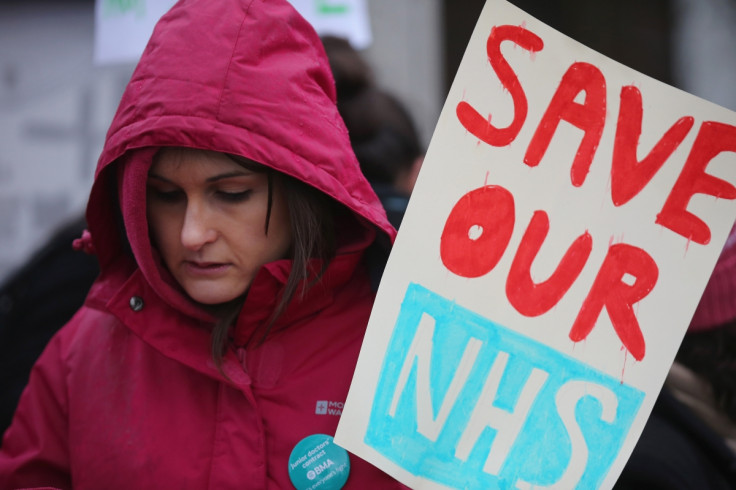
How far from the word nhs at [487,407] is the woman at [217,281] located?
5.9 inches

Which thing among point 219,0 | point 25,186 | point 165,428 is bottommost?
point 25,186

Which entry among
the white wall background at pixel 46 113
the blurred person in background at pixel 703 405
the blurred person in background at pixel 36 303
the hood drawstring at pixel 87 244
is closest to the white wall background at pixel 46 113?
the white wall background at pixel 46 113

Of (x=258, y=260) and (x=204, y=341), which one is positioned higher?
(x=258, y=260)

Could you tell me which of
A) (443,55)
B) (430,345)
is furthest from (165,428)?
(443,55)

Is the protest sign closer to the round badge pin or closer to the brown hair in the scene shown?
the round badge pin

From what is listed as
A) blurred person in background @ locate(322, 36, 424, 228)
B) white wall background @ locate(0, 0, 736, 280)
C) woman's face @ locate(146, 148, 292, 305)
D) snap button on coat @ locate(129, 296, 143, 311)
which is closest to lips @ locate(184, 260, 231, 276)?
woman's face @ locate(146, 148, 292, 305)

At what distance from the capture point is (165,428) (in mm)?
1242

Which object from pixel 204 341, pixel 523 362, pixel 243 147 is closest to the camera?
pixel 523 362

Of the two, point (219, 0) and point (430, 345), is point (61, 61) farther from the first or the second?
point (430, 345)

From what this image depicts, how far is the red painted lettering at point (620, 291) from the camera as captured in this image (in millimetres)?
1082

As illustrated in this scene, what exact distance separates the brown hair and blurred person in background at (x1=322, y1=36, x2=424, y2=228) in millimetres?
681

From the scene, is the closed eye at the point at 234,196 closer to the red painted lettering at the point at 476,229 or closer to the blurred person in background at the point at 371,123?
the red painted lettering at the point at 476,229

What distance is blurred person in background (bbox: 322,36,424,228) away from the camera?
6.78 ft

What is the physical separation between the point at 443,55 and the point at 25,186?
2.16 meters
